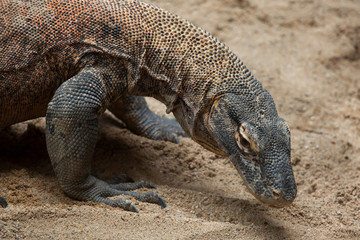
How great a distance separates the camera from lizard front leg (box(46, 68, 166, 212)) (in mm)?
4223

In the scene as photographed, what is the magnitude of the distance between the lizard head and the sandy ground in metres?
0.49

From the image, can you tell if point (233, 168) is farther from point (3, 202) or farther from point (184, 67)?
point (3, 202)

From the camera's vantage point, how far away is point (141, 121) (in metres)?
5.88

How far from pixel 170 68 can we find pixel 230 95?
667 mm

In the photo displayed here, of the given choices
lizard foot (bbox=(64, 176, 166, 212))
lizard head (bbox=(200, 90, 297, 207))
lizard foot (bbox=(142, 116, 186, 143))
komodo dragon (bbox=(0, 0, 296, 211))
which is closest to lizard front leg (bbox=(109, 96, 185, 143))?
lizard foot (bbox=(142, 116, 186, 143))

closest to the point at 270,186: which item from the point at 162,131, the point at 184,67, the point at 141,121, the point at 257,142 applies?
the point at 257,142

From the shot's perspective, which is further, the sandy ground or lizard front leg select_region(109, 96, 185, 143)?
lizard front leg select_region(109, 96, 185, 143)

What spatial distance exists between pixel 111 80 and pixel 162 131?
1587mm

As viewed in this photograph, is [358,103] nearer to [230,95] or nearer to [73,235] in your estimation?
[230,95]

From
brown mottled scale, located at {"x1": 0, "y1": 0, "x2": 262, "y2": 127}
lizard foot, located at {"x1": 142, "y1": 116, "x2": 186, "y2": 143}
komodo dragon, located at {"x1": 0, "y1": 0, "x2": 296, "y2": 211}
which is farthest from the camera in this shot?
lizard foot, located at {"x1": 142, "y1": 116, "x2": 186, "y2": 143}

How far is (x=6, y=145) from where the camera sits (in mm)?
5230

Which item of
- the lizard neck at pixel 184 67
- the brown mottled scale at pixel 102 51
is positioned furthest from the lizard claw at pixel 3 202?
the lizard neck at pixel 184 67

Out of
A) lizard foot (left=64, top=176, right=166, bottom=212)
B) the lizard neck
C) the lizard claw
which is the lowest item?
lizard foot (left=64, top=176, right=166, bottom=212)

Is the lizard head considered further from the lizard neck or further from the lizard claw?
the lizard claw
